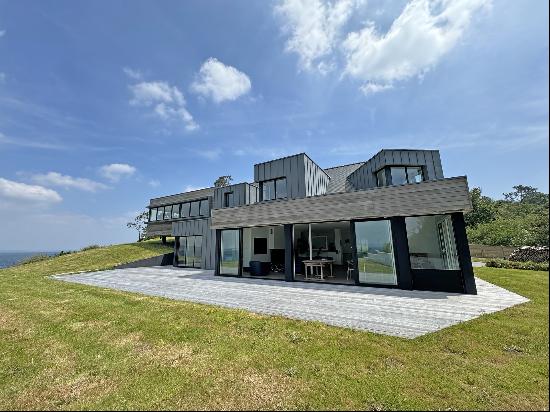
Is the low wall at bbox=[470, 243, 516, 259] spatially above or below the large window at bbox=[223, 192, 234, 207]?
below

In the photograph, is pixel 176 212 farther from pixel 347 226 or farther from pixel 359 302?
pixel 359 302

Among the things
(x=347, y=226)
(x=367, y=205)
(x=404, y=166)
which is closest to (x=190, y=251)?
(x=347, y=226)

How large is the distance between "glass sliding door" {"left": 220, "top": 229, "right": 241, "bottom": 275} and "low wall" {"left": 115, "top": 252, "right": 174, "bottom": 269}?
39.9ft

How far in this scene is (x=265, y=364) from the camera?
4.76 metres

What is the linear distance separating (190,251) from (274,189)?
10384 millimetres

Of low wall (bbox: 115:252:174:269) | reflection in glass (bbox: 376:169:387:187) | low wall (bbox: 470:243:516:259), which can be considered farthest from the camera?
low wall (bbox: 115:252:174:269)

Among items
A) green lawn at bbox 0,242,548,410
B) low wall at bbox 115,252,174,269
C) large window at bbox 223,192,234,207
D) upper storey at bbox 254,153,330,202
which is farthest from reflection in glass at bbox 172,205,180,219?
green lawn at bbox 0,242,548,410

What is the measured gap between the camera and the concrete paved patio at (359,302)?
686 centimetres

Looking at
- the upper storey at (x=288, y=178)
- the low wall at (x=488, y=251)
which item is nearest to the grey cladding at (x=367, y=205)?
the upper storey at (x=288, y=178)

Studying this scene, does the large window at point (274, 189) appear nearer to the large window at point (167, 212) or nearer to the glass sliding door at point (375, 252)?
the glass sliding door at point (375, 252)

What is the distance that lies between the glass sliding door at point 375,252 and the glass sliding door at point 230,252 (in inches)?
316

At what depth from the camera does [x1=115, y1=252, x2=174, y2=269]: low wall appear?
24594 millimetres

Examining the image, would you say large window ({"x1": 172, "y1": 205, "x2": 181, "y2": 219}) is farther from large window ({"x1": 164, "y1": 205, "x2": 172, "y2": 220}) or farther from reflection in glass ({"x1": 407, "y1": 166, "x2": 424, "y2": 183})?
reflection in glass ({"x1": 407, "y1": 166, "x2": 424, "y2": 183})

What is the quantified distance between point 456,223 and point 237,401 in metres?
10.9
